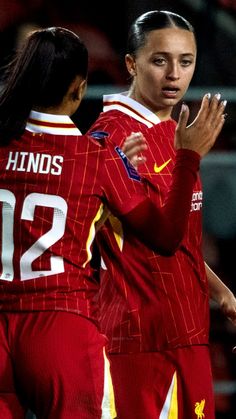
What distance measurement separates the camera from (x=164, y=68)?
333cm

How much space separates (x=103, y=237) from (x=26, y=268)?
0.65 m

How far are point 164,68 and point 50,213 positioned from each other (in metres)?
0.90

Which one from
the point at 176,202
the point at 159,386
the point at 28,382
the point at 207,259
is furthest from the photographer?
the point at 207,259

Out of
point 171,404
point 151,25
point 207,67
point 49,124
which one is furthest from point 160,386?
point 207,67

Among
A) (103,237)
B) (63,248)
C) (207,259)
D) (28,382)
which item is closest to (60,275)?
(63,248)

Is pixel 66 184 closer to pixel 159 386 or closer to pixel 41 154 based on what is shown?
pixel 41 154

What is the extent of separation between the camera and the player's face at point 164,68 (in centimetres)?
332

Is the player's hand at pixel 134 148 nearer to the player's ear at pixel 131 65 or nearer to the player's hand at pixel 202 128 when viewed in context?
the player's hand at pixel 202 128

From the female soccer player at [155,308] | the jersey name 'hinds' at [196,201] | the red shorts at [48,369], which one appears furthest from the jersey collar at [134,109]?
the red shorts at [48,369]

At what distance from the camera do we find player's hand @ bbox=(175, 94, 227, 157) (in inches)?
109

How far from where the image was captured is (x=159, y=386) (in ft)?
10.5

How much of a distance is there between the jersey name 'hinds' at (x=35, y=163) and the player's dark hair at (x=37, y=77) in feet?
0.16

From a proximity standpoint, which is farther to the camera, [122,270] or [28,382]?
[122,270]

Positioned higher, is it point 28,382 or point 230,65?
point 230,65
